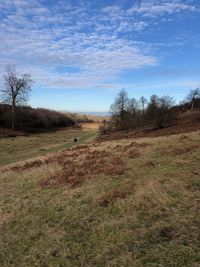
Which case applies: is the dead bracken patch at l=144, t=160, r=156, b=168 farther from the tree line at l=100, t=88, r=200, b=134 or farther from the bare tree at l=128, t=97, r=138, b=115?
the bare tree at l=128, t=97, r=138, b=115

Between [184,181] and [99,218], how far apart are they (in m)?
3.25

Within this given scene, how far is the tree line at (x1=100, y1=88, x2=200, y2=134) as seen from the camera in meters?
37.3

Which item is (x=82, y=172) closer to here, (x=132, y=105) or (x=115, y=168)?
(x=115, y=168)

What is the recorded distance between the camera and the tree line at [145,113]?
3726cm

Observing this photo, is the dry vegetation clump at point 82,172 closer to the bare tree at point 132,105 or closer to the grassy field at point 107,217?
the grassy field at point 107,217

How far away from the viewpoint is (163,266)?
5.22 metres

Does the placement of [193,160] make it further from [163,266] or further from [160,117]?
[160,117]

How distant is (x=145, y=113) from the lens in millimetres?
47625

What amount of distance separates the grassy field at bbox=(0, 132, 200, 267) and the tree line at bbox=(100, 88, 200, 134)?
2470 cm

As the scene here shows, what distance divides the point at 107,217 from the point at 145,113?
40879 millimetres

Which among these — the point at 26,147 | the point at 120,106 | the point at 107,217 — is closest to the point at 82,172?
the point at 107,217

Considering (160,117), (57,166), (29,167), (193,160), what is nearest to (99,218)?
(193,160)

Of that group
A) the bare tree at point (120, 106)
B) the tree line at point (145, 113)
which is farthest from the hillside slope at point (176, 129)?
the bare tree at point (120, 106)

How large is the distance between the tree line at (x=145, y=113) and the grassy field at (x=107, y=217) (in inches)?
973
